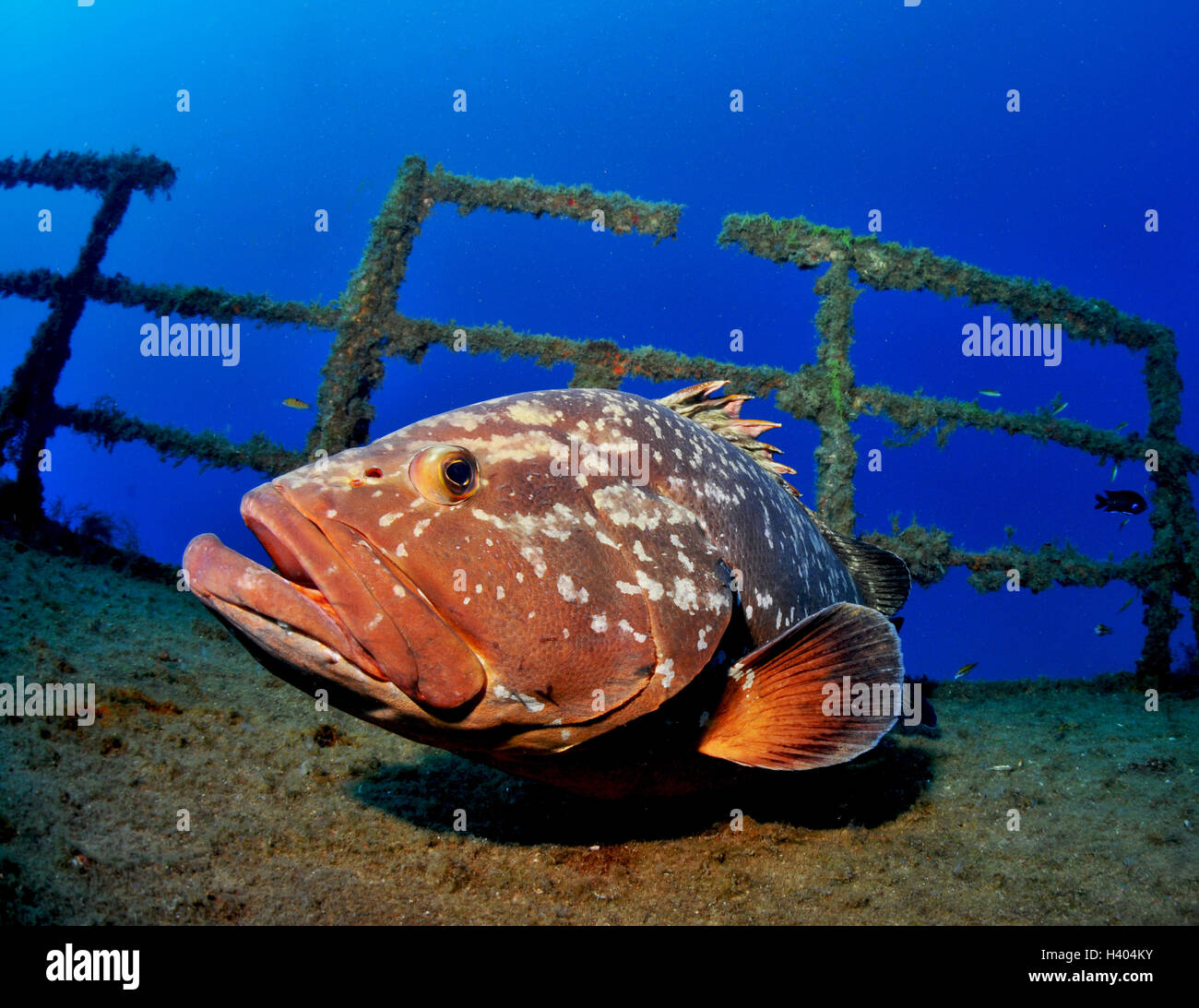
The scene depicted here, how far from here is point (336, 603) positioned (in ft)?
6.33

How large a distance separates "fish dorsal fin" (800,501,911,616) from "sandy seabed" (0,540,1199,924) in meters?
1.16

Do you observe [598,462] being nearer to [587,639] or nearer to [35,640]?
[587,639]

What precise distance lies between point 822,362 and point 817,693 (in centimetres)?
487

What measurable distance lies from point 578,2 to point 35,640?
420ft

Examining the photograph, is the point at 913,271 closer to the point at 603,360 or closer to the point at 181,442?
the point at 603,360

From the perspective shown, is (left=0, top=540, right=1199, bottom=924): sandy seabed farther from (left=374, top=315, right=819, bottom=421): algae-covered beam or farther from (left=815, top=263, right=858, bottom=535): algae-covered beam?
(left=374, top=315, right=819, bottom=421): algae-covered beam

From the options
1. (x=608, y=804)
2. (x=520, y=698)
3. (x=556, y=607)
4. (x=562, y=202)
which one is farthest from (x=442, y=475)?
(x=562, y=202)

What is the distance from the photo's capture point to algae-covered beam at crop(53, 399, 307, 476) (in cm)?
716

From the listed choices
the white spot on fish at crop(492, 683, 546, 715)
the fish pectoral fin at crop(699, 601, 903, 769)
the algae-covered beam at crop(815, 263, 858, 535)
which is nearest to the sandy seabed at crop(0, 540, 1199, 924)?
the fish pectoral fin at crop(699, 601, 903, 769)

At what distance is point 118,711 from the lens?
357cm

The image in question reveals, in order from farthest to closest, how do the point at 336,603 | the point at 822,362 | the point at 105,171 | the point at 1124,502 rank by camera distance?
1. the point at 105,171
2. the point at 1124,502
3. the point at 822,362
4. the point at 336,603

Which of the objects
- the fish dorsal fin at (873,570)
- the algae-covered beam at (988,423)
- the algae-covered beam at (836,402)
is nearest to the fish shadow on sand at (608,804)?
the fish dorsal fin at (873,570)
